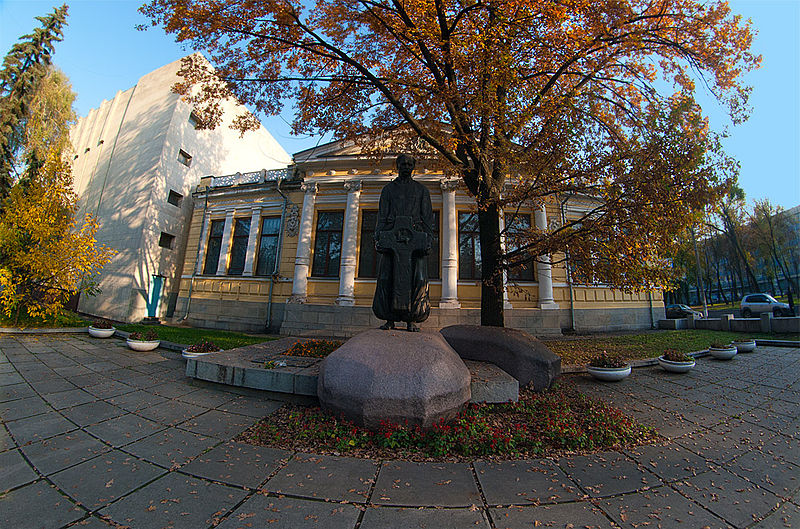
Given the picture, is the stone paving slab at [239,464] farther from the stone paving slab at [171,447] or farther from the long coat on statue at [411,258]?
the long coat on statue at [411,258]

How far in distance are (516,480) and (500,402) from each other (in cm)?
164

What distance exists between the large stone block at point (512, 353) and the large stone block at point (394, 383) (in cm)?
166

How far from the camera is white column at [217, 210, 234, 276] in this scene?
14578mm

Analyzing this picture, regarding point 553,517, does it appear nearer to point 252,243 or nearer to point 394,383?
point 394,383

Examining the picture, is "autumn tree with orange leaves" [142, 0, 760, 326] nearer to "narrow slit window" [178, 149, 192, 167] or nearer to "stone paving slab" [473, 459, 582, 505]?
"stone paving slab" [473, 459, 582, 505]

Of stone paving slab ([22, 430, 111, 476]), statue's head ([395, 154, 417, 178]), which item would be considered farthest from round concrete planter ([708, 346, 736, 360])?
stone paving slab ([22, 430, 111, 476])

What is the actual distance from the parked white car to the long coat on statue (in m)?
24.6

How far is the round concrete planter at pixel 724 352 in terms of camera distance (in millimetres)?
7192

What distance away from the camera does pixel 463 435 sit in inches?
115

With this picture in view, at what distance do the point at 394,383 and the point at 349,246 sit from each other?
1001 cm

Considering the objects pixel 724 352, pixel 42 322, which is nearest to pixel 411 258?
pixel 724 352

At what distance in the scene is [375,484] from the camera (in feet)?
7.32

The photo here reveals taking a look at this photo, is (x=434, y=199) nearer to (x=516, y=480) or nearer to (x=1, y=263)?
(x=516, y=480)

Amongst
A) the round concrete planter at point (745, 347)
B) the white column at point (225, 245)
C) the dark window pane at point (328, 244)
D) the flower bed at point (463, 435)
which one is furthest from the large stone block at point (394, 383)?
the white column at point (225, 245)
